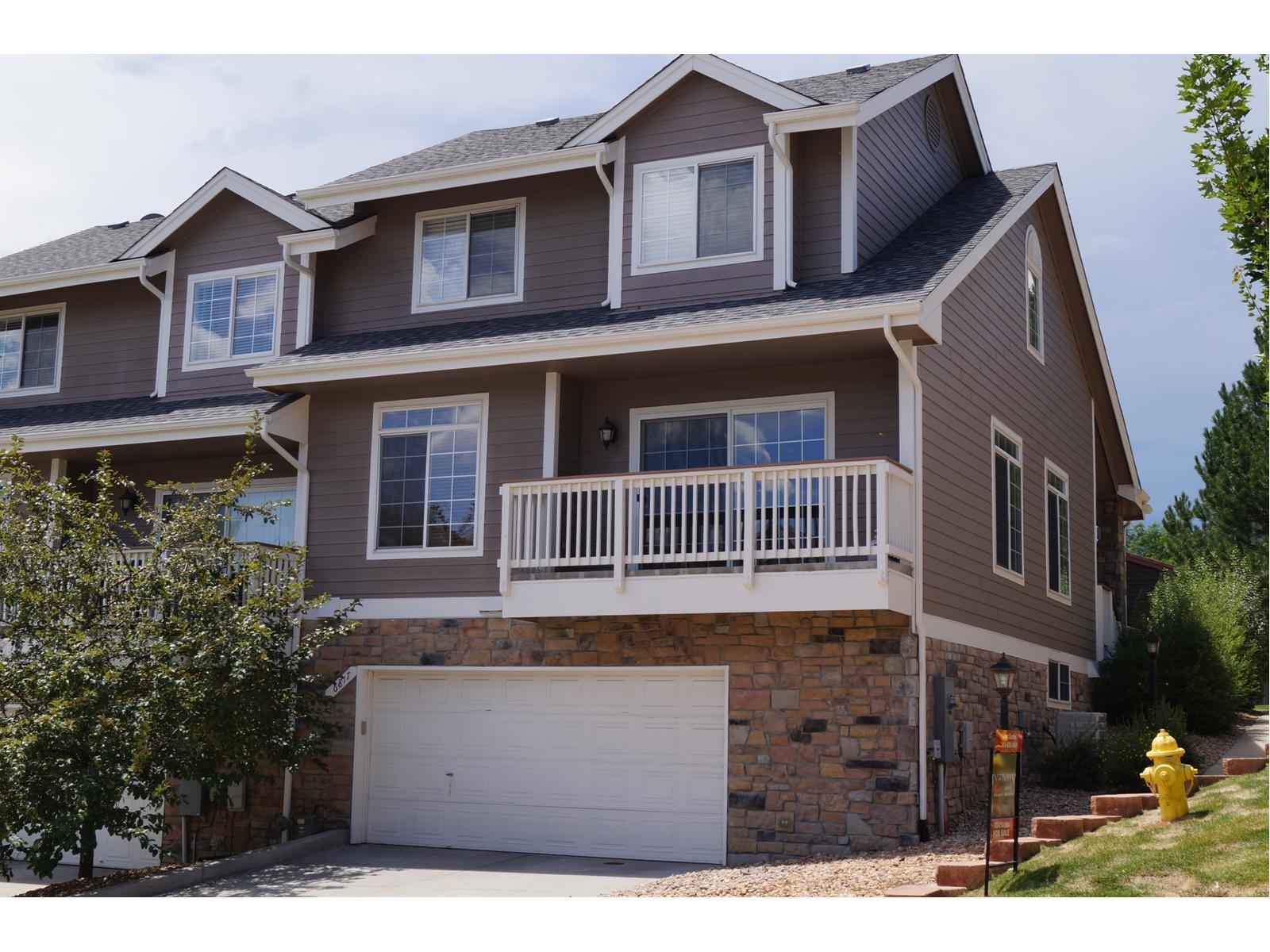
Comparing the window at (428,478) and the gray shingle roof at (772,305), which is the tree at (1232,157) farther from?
the window at (428,478)

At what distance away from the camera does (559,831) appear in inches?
545

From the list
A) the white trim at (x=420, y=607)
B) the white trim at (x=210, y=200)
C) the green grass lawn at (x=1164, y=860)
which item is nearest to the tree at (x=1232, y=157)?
the green grass lawn at (x=1164, y=860)

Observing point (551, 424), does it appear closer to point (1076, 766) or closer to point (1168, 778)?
point (1076, 766)

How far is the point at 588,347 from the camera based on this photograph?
13688 mm

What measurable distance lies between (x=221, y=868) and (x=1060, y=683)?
1110cm

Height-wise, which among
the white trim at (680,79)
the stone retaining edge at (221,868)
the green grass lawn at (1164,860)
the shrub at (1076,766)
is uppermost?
the white trim at (680,79)

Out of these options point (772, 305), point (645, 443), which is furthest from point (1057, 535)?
point (772, 305)

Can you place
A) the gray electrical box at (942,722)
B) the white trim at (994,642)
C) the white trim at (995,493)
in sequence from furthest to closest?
the white trim at (995,493)
the white trim at (994,642)
the gray electrical box at (942,722)

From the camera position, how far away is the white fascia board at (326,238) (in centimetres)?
1614

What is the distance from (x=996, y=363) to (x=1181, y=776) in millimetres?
6283


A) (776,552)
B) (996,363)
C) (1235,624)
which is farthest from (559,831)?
(1235,624)

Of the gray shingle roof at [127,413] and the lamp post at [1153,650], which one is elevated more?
the gray shingle roof at [127,413]

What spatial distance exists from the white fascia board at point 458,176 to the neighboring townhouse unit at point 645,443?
0.05m

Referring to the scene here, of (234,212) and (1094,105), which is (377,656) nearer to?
(234,212)
